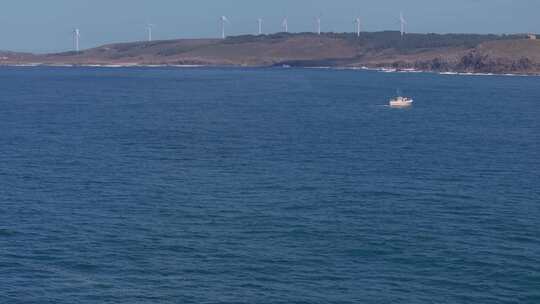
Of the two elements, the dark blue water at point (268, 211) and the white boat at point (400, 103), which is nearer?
the dark blue water at point (268, 211)

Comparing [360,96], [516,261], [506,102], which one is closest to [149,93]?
[360,96]

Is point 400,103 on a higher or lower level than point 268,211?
higher

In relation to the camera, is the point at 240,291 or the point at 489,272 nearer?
the point at 240,291

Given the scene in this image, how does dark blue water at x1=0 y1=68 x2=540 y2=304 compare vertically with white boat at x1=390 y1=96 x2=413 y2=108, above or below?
below

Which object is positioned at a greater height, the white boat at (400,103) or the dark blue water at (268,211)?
the white boat at (400,103)

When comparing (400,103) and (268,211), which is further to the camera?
(400,103)

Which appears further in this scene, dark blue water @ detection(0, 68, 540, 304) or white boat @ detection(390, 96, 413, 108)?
white boat @ detection(390, 96, 413, 108)

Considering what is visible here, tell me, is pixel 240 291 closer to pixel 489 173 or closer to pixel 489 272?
pixel 489 272

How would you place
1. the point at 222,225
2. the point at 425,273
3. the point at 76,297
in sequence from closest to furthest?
the point at 76,297 < the point at 425,273 < the point at 222,225
